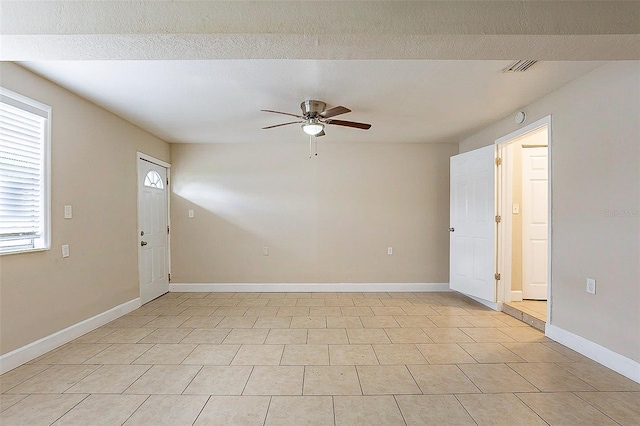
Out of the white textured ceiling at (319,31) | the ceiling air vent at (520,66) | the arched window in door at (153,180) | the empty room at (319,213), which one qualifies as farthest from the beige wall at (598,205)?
the arched window in door at (153,180)

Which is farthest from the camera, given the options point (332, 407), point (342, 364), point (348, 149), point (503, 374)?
point (348, 149)

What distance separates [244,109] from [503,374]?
346cm

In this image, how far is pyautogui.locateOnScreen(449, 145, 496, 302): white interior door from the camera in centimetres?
422

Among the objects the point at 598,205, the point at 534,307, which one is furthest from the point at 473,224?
the point at 598,205

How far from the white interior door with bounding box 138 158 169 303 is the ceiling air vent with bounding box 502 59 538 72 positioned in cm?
440

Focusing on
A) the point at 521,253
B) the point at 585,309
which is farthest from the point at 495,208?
the point at 585,309

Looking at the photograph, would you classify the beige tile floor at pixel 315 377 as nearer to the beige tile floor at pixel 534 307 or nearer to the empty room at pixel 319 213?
the empty room at pixel 319 213

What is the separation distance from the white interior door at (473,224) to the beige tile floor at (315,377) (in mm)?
689

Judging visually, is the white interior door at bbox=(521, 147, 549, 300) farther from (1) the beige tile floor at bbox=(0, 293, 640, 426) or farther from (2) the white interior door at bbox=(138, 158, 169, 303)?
(2) the white interior door at bbox=(138, 158, 169, 303)

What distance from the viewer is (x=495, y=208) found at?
164 inches

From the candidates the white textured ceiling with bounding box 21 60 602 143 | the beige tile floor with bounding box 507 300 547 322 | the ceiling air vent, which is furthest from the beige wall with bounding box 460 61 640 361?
the ceiling air vent

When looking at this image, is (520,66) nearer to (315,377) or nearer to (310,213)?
(315,377)

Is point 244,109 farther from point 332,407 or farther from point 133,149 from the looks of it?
point 332,407

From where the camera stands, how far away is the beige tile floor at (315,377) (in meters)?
1.99
